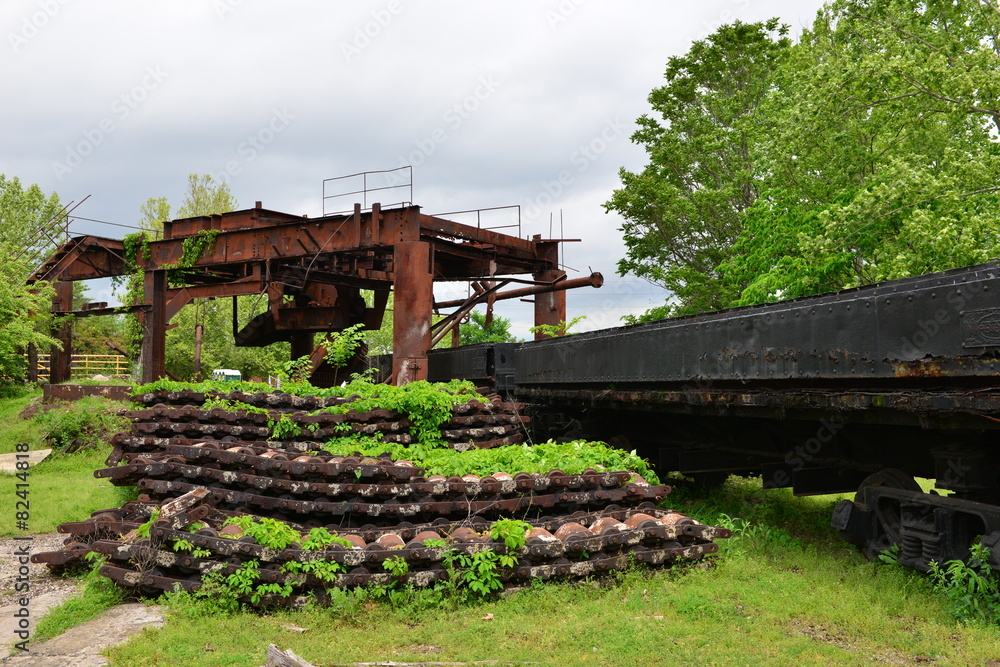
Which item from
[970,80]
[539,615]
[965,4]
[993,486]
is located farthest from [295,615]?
[965,4]

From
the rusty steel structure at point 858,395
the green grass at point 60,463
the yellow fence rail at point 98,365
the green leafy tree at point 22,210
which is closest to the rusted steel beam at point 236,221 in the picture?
the green grass at point 60,463

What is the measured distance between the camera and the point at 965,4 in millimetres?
16938

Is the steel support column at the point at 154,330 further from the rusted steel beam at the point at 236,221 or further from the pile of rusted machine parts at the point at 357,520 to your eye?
the pile of rusted machine parts at the point at 357,520

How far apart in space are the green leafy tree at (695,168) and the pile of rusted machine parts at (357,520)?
65.4 feet

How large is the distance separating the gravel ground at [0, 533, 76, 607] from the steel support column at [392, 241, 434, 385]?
8.10 meters

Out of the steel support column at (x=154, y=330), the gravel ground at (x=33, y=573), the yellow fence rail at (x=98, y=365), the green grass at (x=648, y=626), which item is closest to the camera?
the green grass at (x=648, y=626)

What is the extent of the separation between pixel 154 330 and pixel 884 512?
19.1 metres

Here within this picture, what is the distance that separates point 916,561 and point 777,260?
49.3ft

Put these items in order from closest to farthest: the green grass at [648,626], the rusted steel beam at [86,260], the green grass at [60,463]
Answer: the green grass at [648,626] < the green grass at [60,463] < the rusted steel beam at [86,260]

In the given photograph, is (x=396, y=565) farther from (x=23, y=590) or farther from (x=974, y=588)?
(x=974, y=588)

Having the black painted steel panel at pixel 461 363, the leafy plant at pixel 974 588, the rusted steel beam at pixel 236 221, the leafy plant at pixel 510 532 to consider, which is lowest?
the leafy plant at pixel 974 588

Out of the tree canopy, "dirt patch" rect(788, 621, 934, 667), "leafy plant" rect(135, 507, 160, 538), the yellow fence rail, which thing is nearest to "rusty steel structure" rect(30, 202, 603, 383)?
the tree canopy

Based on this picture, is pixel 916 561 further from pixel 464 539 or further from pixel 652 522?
pixel 464 539

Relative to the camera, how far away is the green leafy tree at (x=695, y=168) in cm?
2683
